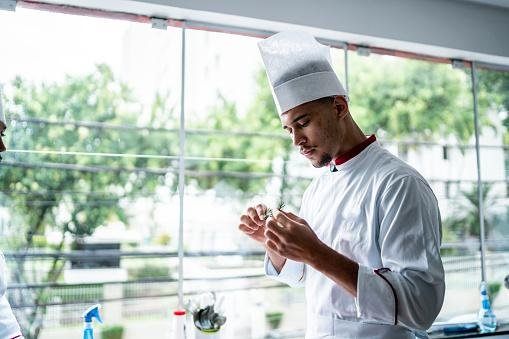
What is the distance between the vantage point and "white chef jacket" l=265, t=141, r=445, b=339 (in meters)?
1.08

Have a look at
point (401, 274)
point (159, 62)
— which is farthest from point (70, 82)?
point (401, 274)

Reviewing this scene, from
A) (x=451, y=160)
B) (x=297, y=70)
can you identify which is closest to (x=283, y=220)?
(x=297, y=70)

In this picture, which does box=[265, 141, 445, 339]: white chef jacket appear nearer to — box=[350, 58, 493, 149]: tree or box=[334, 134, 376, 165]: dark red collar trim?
box=[334, 134, 376, 165]: dark red collar trim

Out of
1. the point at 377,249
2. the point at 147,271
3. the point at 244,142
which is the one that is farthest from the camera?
the point at 244,142

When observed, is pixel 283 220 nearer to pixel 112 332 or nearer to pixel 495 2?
pixel 112 332

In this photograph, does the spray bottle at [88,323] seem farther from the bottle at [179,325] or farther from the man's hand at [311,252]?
the man's hand at [311,252]

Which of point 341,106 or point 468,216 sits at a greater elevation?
point 341,106

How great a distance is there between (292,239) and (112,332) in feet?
4.67

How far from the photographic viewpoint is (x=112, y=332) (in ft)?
6.98

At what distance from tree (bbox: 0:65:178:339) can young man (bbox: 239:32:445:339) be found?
1090 millimetres

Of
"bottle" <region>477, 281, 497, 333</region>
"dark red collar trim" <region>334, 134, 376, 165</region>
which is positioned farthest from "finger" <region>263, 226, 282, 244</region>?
"bottle" <region>477, 281, 497, 333</region>

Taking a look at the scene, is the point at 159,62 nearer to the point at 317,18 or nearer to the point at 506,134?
the point at 317,18

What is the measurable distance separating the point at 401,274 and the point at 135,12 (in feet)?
5.33

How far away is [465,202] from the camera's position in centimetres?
285
